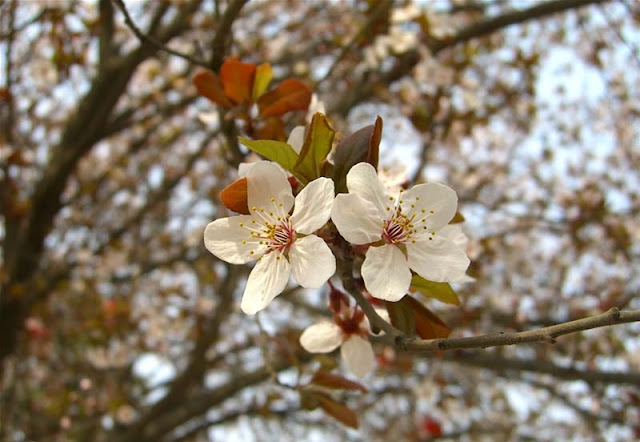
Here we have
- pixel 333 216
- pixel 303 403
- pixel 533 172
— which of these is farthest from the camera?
pixel 533 172

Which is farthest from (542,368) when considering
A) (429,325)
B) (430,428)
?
(429,325)

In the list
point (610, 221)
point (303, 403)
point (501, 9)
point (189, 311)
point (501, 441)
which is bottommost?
point (501, 441)

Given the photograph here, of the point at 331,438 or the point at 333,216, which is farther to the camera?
the point at 331,438

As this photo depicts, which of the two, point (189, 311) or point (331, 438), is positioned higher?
point (189, 311)

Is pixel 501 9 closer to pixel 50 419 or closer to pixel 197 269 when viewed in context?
pixel 197 269

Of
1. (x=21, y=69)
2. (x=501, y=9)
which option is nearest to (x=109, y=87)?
(x=21, y=69)

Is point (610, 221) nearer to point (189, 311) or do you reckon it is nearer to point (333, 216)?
point (189, 311)

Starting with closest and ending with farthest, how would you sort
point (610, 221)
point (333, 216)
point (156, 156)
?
1. point (333, 216)
2. point (610, 221)
3. point (156, 156)

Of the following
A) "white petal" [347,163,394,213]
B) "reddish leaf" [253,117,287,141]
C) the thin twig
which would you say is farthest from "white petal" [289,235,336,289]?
the thin twig

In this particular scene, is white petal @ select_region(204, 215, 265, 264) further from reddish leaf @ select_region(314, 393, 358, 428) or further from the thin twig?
the thin twig
